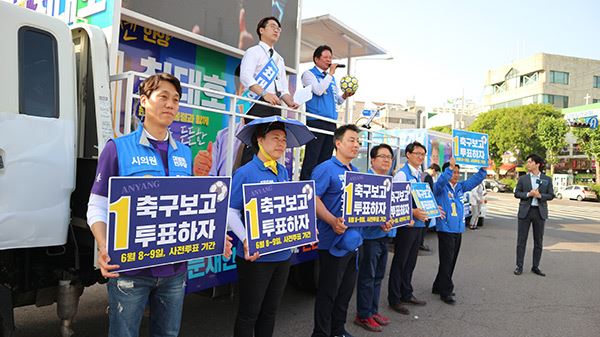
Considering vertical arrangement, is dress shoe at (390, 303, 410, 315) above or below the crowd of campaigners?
below

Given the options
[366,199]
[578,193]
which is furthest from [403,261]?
[578,193]

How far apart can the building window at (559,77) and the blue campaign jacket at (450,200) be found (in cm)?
5565

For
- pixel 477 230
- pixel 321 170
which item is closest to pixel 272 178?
pixel 321 170

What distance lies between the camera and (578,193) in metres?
31.4

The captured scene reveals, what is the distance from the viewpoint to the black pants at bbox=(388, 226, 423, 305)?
15.7 ft

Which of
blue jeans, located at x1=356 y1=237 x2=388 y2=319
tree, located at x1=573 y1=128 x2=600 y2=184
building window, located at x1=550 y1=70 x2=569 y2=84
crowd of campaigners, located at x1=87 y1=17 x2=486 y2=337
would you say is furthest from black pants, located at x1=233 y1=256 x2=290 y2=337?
building window, located at x1=550 y1=70 x2=569 y2=84

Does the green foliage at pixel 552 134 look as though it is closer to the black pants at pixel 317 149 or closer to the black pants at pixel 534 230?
the black pants at pixel 534 230

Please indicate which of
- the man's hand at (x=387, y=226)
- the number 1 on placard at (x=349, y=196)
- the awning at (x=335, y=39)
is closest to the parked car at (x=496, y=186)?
the awning at (x=335, y=39)

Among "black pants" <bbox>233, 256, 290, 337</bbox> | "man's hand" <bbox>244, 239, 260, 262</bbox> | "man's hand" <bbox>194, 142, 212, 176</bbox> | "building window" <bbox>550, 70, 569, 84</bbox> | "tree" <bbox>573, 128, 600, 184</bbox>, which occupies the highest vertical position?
"building window" <bbox>550, 70, 569, 84</bbox>

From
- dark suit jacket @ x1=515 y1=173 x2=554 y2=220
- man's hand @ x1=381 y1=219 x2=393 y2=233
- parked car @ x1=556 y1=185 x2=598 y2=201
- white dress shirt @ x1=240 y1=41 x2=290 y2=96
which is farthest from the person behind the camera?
parked car @ x1=556 y1=185 x2=598 y2=201

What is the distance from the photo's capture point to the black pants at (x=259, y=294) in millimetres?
2717

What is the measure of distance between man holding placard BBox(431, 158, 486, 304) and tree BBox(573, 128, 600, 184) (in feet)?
103

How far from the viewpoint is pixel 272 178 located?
9.61ft

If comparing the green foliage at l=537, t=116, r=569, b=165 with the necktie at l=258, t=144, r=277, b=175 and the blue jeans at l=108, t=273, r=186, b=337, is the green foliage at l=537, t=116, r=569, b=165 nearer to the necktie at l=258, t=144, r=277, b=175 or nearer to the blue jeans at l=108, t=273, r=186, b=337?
the necktie at l=258, t=144, r=277, b=175
